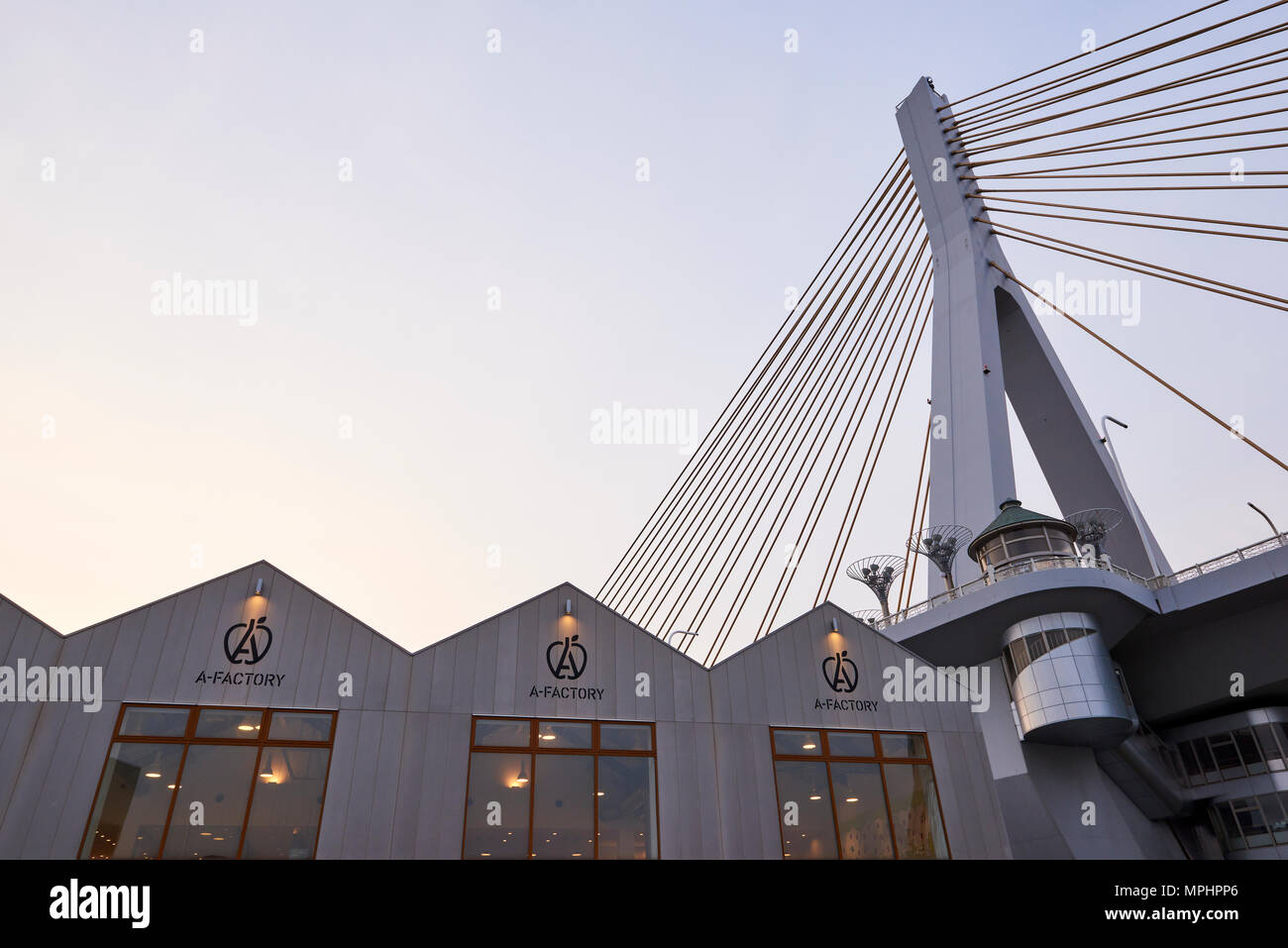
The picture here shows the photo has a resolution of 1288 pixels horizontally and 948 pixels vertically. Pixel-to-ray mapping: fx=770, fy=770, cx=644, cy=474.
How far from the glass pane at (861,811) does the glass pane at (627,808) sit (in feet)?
10.3

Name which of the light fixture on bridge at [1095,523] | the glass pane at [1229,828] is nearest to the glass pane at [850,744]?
the light fixture on bridge at [1095,523]

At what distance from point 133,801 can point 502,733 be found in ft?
16.6

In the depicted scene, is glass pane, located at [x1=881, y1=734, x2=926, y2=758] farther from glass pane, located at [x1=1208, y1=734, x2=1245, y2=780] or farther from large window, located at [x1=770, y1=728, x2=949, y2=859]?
glass pane, located at [x1=1208, y1=734, x2=1245, y2=780]

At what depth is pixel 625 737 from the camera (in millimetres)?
12695

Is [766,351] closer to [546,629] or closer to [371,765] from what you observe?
[546,629]

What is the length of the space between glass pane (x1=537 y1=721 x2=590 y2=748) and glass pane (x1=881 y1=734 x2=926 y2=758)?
17.4 feet

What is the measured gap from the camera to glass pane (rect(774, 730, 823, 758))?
13188 millimetres

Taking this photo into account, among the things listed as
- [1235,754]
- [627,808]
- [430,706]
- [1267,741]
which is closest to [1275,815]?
[1235,754]

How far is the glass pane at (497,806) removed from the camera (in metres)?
11.4

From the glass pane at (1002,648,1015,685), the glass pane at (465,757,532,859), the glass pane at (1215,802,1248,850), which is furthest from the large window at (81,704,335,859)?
the glass pane at (1215,802,1248,850)

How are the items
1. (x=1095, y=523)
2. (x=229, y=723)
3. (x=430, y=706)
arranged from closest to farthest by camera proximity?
(x=229, y=723) → (x=430, y=706) → (x=1095, y=523)

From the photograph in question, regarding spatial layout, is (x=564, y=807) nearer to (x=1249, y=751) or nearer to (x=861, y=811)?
(x=861, y=811)

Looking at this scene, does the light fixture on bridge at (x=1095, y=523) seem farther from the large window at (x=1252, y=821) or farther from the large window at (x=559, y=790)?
the large window at (x=559, y=790)
